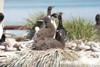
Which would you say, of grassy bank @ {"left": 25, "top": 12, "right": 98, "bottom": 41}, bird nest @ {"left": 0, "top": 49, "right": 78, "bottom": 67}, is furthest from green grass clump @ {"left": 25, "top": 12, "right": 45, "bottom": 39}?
bird nest @ {"left": 0, "top": 49, "right": 78, "bottom": 67}

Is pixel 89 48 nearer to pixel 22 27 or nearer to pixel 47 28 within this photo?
pixel 47 28

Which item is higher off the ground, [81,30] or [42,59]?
[42,59]

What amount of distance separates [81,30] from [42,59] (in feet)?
9.06

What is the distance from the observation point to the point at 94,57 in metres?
4.11

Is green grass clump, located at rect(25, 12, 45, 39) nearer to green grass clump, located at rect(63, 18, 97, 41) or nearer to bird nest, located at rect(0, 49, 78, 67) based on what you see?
green grass clump, located at rect(63, 18, 97, 41)

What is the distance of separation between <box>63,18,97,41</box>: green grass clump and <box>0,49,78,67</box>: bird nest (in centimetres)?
233

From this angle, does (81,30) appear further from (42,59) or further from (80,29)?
(42,59)

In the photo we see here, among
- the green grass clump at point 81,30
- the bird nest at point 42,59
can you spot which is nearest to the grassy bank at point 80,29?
the green grass clump at point 81,30

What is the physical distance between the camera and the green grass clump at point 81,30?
6.30 meters

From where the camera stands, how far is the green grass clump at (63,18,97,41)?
6297 millimetres

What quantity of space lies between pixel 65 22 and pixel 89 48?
2.29 metres

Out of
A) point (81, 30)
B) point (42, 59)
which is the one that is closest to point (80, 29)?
point (81, 30)

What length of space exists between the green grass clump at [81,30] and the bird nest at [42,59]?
91.8 inches

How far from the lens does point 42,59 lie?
3.77 metres
